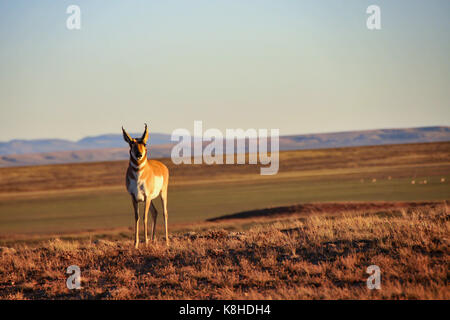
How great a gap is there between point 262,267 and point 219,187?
63185mm

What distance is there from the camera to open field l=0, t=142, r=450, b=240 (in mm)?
48375

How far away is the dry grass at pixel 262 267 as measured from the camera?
9.48 m

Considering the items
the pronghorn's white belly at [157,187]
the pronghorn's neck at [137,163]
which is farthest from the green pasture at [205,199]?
the pronghorn's neck at [137,163]

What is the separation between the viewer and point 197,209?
5022cm

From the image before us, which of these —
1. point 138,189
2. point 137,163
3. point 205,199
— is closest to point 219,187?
point 205,199

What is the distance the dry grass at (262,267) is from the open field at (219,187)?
2393cm

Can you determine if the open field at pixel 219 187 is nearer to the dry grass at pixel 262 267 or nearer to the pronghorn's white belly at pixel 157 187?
the pronghorn's white belly at pixel 157 187

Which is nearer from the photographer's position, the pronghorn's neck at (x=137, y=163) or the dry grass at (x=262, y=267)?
the dry grass at (x=262, y=267)

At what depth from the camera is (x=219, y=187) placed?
74.2m

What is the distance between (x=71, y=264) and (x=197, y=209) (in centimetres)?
3749

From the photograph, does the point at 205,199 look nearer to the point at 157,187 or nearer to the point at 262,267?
the point at 157,187

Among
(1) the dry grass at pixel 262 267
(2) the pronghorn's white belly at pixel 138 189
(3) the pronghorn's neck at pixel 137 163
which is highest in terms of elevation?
(3) the pronghorn's neck at pixel 137 163

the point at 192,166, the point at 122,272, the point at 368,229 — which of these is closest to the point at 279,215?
the point at 368,229
